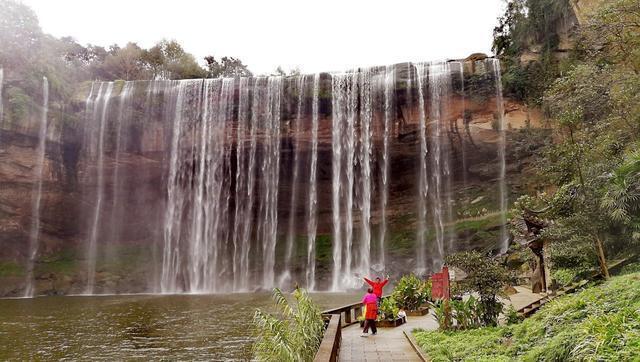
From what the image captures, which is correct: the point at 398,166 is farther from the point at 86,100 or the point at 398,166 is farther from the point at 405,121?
the point at 86,100

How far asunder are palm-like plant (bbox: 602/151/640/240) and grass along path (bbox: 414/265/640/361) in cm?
394

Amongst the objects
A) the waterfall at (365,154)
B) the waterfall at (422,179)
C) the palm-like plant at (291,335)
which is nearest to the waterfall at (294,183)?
the waterfall at (365,154)

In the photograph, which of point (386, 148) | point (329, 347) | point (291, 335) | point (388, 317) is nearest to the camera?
point (329, 347)

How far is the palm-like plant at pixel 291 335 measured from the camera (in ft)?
21.8

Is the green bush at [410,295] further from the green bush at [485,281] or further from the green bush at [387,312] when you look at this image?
the green bush at [485,281]

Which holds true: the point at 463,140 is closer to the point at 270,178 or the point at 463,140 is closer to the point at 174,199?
the point at 270,178

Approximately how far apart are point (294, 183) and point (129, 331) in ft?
63.3

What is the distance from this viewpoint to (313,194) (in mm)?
31859

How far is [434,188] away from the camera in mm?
30109

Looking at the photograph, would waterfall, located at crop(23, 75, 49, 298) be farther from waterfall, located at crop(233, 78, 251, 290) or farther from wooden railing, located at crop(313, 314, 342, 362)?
wooden railing, located at crop(313, 314, 342, 362)

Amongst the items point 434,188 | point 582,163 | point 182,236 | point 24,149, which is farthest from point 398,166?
point 24,149

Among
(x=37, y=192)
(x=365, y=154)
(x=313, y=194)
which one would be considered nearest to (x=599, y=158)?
(x=365, y=154)

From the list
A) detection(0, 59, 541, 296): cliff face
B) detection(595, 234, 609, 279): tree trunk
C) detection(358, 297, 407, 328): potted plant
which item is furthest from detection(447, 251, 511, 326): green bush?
detection(0, 59, 541, 296): cliff face

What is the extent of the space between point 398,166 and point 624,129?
16594 millimetres
